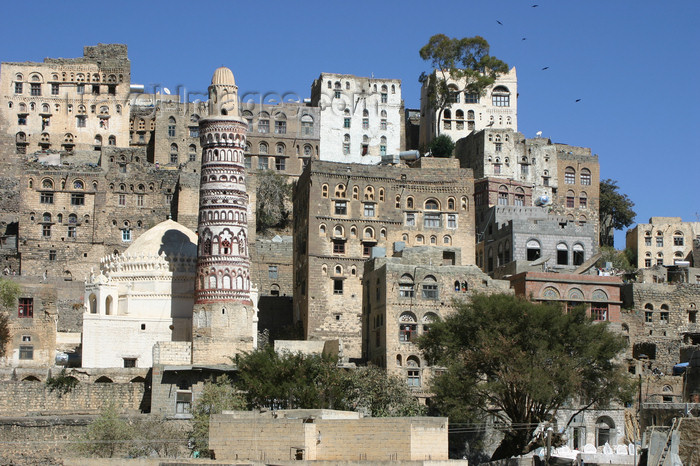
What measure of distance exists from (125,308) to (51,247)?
68.0 feet

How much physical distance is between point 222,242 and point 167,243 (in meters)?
7.01

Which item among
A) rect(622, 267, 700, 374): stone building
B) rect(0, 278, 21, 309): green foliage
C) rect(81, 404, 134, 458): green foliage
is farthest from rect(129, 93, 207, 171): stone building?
rect(81, 404, 134, 458): green foliage

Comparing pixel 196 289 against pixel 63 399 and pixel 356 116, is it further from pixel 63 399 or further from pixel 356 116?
pixel 356 116

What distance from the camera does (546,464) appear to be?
4847cm

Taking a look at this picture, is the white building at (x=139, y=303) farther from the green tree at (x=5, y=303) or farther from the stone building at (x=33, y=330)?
the green tree at (x=5, y=303)

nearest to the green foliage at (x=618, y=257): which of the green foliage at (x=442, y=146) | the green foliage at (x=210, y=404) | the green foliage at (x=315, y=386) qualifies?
the green foliage at (x=442, y=146)

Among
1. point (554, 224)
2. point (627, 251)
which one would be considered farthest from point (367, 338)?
point (627, 251)

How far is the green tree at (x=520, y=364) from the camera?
52.8 metres

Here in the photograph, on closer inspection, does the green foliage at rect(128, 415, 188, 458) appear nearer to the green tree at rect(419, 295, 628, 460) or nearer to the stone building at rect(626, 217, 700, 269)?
the green tree at rect(419, 295, 628, 460)

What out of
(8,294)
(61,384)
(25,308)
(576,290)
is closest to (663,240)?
(576,290)

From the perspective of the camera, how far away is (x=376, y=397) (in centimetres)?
5772

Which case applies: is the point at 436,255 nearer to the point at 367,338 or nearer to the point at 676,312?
the point at 367,338

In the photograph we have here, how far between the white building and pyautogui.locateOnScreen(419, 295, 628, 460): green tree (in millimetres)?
17385

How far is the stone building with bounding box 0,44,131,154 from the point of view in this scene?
329 ft
